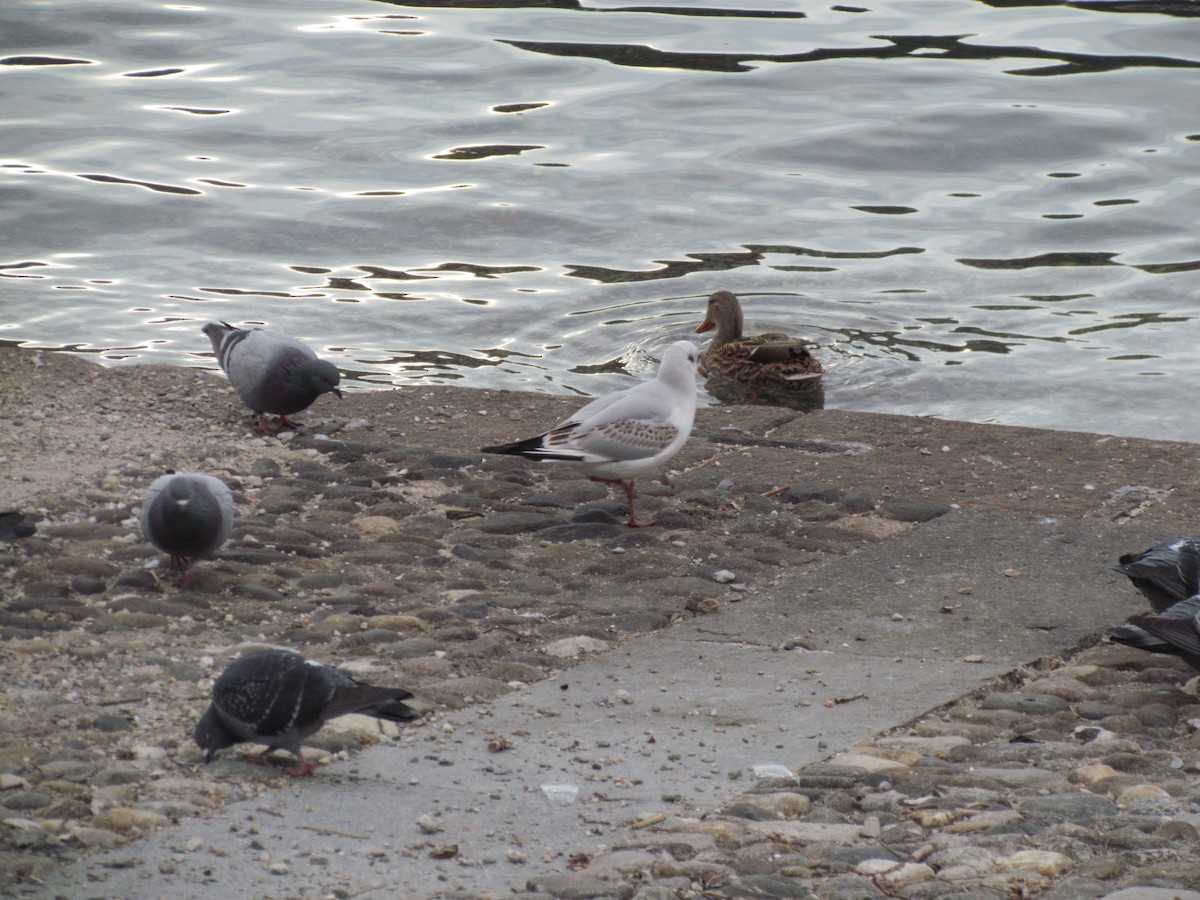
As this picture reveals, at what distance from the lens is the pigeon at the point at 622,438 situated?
243 inches

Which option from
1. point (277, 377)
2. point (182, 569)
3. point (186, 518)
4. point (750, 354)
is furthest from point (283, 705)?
point (750, 354)

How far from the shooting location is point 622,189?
45.6 feet

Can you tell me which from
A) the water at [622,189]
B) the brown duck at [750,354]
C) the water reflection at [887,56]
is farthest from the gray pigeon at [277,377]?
the water reflection at [887,56]

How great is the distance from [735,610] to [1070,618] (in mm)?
1082

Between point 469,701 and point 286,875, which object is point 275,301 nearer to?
point 469,701

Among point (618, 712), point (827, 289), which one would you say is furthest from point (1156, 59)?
point (618, 712)

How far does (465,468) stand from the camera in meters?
6.76

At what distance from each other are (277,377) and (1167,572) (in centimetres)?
399

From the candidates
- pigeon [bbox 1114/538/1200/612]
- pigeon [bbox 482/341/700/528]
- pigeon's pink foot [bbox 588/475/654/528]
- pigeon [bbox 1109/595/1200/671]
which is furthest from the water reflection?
pigeon [bbox 1109/595/1200/671]

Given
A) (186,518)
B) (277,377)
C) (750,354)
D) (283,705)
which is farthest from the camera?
(750,354)

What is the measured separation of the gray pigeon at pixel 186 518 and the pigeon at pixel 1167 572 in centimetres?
294

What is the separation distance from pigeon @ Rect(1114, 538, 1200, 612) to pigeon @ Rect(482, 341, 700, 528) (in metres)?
1.95

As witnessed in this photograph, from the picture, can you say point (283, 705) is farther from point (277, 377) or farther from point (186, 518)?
point (277, 377)

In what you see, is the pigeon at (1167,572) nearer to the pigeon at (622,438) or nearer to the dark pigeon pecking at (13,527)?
the pigeon at (622,438)
